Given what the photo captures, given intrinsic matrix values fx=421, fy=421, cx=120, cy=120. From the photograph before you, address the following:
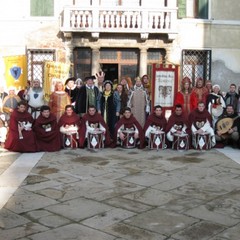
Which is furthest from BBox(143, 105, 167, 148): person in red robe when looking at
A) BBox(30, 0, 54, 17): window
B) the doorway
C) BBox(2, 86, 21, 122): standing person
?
BBox(30, 0, 54, 17): window

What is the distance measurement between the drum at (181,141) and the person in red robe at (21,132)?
322cm

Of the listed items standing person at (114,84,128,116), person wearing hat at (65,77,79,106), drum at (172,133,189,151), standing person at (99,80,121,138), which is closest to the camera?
drum at (172,133,189,151)

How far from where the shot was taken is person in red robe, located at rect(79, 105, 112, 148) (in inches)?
388

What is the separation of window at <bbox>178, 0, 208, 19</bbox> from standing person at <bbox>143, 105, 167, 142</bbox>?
7.98 meters

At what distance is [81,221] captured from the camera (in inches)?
190

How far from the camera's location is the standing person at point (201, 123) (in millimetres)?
9828

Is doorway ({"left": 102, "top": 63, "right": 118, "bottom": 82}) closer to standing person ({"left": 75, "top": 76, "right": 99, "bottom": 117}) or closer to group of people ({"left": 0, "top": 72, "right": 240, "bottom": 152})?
group of people ({"left": 0, "top": 72, "right": 240, "bottom": 152})

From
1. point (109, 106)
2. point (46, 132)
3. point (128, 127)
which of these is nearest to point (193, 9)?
point (109, 106)

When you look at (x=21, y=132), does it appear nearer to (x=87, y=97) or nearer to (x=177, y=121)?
(x=87, y=97)

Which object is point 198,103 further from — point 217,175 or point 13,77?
point 13,77

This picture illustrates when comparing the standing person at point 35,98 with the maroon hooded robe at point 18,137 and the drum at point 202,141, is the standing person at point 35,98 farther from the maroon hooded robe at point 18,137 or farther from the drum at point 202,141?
the drum at point 202,141

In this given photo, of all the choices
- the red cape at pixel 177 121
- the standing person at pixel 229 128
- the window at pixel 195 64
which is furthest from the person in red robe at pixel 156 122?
the window at pixel 195 64

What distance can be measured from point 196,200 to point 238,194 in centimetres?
73

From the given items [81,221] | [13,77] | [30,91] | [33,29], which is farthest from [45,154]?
[33,29]
